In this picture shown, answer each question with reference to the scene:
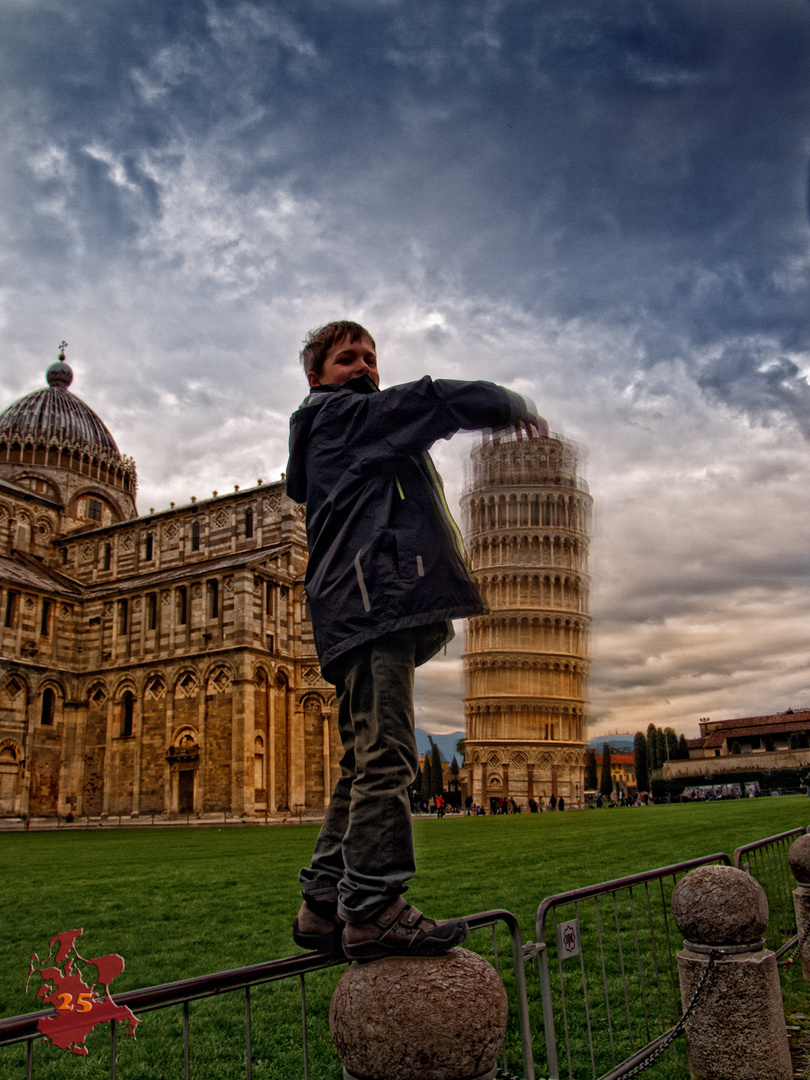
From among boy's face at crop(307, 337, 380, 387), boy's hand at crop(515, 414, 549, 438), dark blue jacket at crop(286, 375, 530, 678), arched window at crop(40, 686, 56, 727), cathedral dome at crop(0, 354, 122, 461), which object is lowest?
dark blue jacket at crop(286, 375, 530, 678)

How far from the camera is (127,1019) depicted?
198cm

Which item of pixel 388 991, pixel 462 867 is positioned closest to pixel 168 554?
pixel 462 867

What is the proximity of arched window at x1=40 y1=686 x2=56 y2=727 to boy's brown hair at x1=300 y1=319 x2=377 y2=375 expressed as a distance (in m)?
Answer: 38.8

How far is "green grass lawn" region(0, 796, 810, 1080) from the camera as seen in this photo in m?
4.82

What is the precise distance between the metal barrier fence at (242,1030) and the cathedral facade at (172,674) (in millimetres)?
29622

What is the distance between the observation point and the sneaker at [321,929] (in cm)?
264

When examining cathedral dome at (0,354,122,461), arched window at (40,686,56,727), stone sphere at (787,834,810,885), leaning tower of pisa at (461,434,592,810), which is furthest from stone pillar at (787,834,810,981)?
leaning tower of pisa at (461,434,592,810)

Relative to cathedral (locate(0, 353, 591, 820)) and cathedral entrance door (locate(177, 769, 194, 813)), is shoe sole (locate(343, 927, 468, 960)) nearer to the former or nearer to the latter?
cathedral (locate(0, 353, 591, 820))

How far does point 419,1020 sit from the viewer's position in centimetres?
222

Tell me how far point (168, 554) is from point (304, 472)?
133 feet

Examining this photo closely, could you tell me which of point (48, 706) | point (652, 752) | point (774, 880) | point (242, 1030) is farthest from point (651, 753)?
point (242, 1030)

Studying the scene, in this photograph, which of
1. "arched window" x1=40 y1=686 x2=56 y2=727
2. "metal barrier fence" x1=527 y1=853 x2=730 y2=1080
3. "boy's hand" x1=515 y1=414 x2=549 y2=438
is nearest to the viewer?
"boy's hand" x1=515 y1=414 x2=549 y2=438

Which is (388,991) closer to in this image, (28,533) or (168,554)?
(168,554)

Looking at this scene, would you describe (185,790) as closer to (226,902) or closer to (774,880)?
(226,902)
